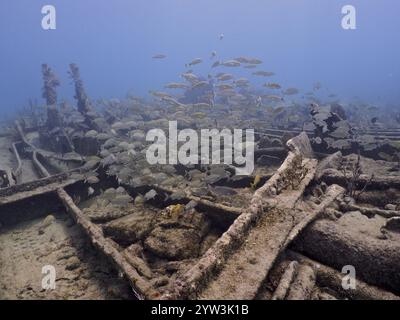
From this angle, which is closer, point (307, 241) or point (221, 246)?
point (221, 246)

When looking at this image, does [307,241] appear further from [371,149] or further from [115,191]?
[371,149]

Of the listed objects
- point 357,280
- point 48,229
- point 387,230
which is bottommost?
point 48,229

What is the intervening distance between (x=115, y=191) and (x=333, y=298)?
→ 523 cm

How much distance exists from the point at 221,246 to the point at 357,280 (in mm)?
1904

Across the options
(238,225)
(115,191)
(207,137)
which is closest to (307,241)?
(238,225)

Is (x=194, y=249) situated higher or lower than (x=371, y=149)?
lower

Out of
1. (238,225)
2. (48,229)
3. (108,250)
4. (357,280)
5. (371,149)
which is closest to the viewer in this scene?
(357,280)

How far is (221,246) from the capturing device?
13.4ft

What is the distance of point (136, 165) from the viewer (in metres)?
8.65

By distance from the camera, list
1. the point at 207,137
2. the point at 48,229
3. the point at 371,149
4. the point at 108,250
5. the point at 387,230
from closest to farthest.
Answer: the point at 387,230
the point at 108,250
the point at 48,229
the point at 371,149
the point at 207,137

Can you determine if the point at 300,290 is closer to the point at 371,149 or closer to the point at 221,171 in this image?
the point at 221,171

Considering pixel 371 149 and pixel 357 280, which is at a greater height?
pixel 371 149

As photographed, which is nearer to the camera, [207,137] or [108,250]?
[108,250]

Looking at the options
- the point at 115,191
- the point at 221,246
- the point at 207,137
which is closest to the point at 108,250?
the point at 221,246
